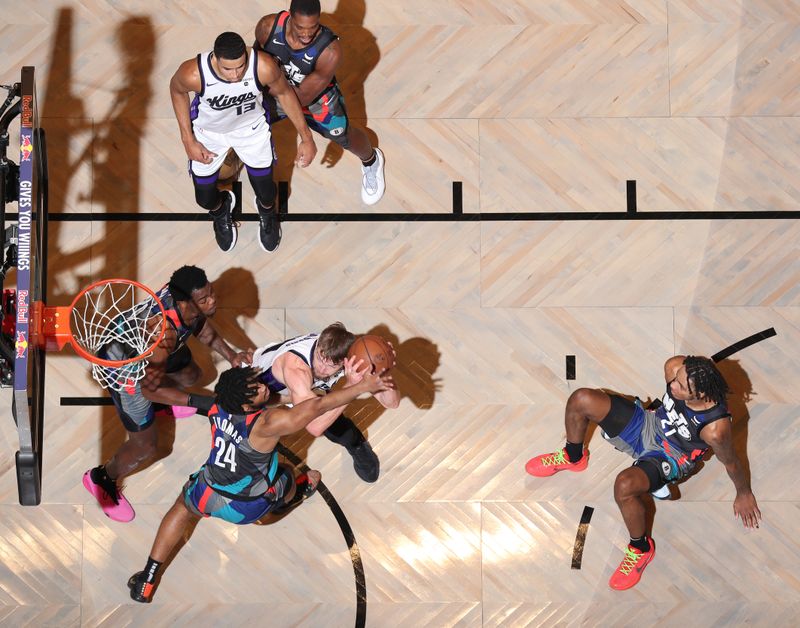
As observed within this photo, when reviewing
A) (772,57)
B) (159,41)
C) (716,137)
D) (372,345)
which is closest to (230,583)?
(372,345)

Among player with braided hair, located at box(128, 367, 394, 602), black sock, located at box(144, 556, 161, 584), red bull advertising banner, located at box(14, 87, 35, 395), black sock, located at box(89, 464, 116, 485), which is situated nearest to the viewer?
red bull advertising banner, located at box(14, 87, 35, 395)

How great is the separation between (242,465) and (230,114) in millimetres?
2168

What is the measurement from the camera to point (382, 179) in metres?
6.70

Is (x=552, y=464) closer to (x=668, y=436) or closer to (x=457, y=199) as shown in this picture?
(x=668, y=436)

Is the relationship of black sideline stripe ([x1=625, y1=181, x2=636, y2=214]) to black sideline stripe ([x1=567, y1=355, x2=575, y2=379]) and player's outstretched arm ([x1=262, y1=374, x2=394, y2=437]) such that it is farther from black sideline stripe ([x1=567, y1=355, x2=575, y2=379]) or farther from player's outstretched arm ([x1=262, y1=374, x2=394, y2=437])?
player's outstretched arm ([x1=262, y1=374, x2=394, y2=437])

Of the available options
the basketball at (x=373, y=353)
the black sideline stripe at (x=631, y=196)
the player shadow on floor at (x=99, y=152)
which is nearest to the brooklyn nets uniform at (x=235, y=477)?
the basketball at (x=373, y=353)

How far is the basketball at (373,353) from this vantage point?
506 centimetres

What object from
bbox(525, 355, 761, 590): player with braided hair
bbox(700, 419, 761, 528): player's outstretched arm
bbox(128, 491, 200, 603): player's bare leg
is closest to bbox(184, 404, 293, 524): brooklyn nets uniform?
bbox(128, 491, 200, 603): player's bare leg

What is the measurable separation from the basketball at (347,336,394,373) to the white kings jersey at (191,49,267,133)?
1638 mm

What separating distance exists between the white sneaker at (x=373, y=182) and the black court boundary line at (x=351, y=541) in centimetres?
196

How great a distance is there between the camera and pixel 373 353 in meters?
5.09

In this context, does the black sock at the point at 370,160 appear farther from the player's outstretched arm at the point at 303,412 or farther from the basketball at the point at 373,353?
the player's outstretched arm at the point at 303,412

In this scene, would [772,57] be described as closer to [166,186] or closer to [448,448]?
[448,448]

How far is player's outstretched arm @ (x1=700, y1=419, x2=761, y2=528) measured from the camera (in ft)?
18.5
